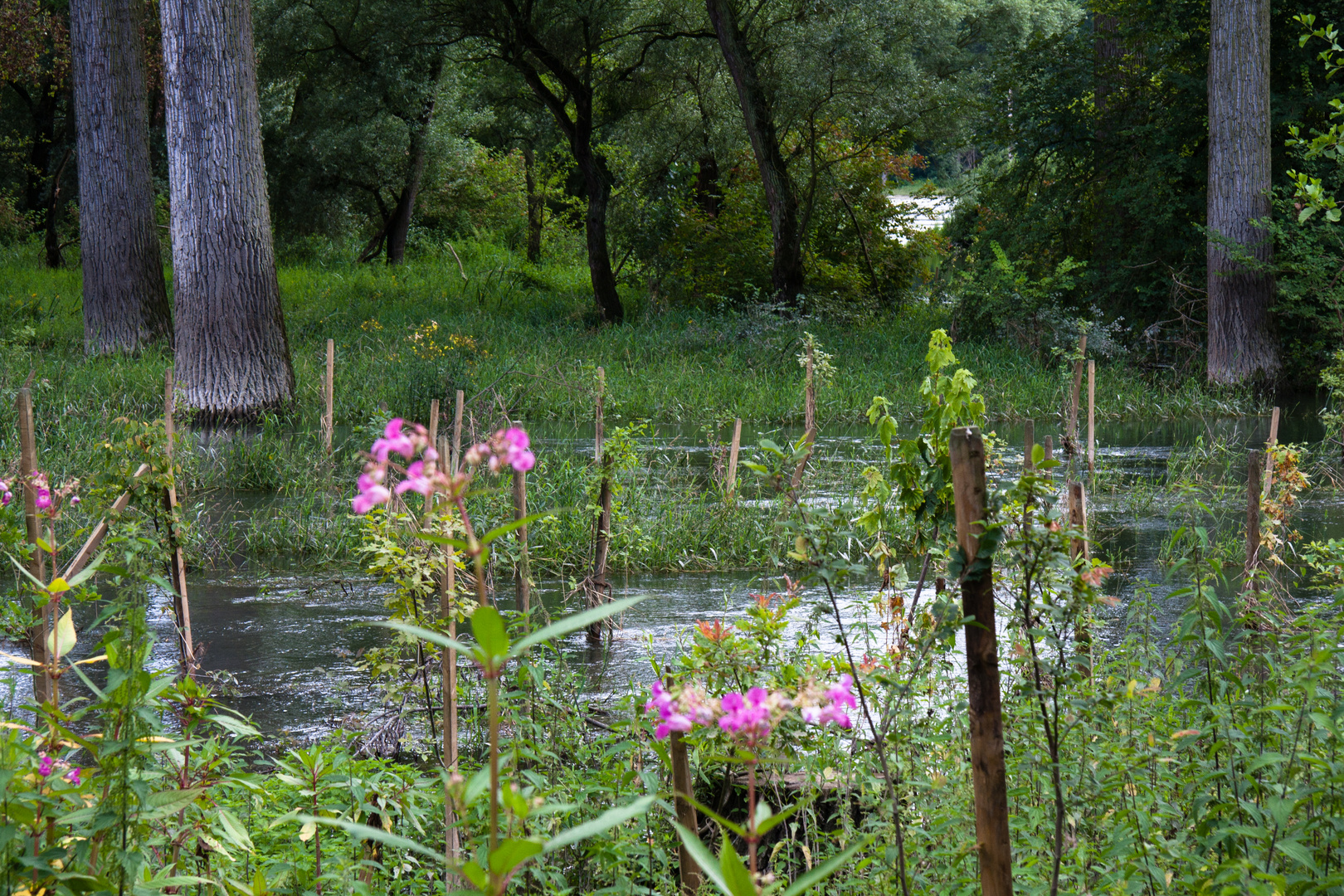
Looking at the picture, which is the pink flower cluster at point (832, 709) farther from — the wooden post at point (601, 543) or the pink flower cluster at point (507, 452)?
the wooden post at point (601, 543)

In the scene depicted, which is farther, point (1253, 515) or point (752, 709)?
point (1253, 515)

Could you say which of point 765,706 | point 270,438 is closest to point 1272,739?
point 765,706

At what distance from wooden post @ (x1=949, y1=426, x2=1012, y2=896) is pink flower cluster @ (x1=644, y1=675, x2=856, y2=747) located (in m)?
0.46

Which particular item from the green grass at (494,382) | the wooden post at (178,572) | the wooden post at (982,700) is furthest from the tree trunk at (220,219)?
the wooden post at (982,700)

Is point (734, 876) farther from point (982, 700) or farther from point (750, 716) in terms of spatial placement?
point (982, 700)

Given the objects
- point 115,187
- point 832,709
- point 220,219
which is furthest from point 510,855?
point 115,187

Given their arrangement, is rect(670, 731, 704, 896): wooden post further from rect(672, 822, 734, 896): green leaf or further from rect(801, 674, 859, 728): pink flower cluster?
rect(672, 822, 734, 896): green leaf

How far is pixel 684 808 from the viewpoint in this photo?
2.50m

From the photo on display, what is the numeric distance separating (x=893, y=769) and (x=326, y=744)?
167cm

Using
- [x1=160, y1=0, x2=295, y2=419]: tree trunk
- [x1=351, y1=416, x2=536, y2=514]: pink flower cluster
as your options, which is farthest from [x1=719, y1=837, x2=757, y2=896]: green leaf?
[x1=160, y1=0, x2=295, y2=419]: tree trunk

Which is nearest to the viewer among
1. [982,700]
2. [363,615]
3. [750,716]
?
[750,716]

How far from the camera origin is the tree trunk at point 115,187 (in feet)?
43.2

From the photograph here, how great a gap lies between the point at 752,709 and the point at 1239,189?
14.0 meters

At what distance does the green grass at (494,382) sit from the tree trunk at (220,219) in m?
0.49
